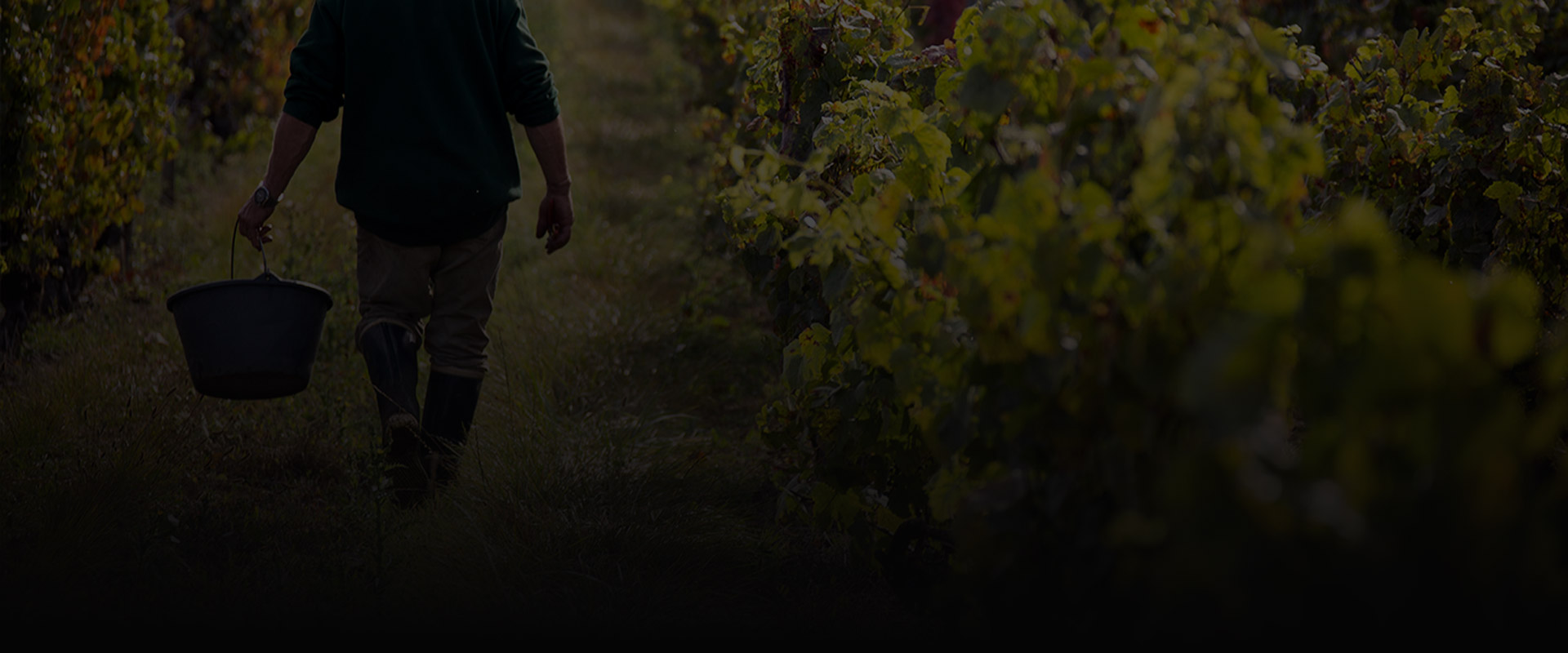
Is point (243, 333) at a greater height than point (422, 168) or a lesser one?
lesser

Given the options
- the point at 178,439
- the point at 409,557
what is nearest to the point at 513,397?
the point at 178,439

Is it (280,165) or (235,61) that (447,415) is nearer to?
(280,165)

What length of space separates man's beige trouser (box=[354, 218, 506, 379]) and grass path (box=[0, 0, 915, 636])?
290mm

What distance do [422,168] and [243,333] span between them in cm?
65

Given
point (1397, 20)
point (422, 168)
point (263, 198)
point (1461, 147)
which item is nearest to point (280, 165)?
point (263, 198)

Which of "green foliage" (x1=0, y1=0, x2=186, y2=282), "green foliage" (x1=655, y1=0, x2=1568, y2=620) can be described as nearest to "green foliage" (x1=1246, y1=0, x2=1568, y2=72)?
"green foliage" (x1=655, y1=0, x2=1568, y2=620)

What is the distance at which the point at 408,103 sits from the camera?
131 inches

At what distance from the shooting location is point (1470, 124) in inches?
133

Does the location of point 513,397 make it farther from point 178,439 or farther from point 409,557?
point 409,557

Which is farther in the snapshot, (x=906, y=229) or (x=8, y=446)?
(x=8, y=446)

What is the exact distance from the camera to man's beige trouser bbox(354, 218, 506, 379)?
3441mm

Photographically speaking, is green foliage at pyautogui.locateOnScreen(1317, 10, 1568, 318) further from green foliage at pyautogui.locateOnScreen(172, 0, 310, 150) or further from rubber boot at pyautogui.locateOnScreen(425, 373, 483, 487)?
green foliage at pyautogui.locateOnScreen(172, 0, 310, 150)

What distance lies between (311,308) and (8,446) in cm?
99

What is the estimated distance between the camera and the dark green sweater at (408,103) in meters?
3.29
